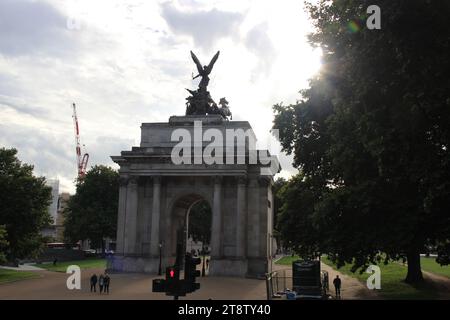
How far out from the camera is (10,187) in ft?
173

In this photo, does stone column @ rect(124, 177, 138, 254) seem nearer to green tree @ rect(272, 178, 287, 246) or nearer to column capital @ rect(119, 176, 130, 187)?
column capital @ rect(119, 176, 130, 187)

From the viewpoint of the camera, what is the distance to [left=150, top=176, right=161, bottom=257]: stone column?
171 ft

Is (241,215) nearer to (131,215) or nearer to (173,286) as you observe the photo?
(131,215)

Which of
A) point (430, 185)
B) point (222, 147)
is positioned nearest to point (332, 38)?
point (430, 185)

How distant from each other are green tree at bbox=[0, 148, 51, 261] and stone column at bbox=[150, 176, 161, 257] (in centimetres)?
1236

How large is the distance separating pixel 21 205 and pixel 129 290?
21682 mm

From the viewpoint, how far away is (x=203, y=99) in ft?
189

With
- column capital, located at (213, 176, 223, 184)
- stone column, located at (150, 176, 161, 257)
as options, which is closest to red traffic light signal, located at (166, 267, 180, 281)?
column capital, located at (213, 176, 223, 184)

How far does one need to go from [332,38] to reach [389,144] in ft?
22.4

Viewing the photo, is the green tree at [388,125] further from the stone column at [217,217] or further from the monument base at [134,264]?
the monument base at [134,264]

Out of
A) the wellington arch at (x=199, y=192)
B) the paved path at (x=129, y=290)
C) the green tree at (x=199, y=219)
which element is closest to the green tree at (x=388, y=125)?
the paved path at (x=129, y=290)

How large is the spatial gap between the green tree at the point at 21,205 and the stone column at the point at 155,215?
12356 millimetres

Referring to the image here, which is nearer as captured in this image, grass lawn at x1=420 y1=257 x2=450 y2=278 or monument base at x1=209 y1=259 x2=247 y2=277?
monument base at x1=209 y1=259 x2=247 y2=277

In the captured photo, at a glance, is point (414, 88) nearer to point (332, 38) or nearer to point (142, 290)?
point (332, 38)
